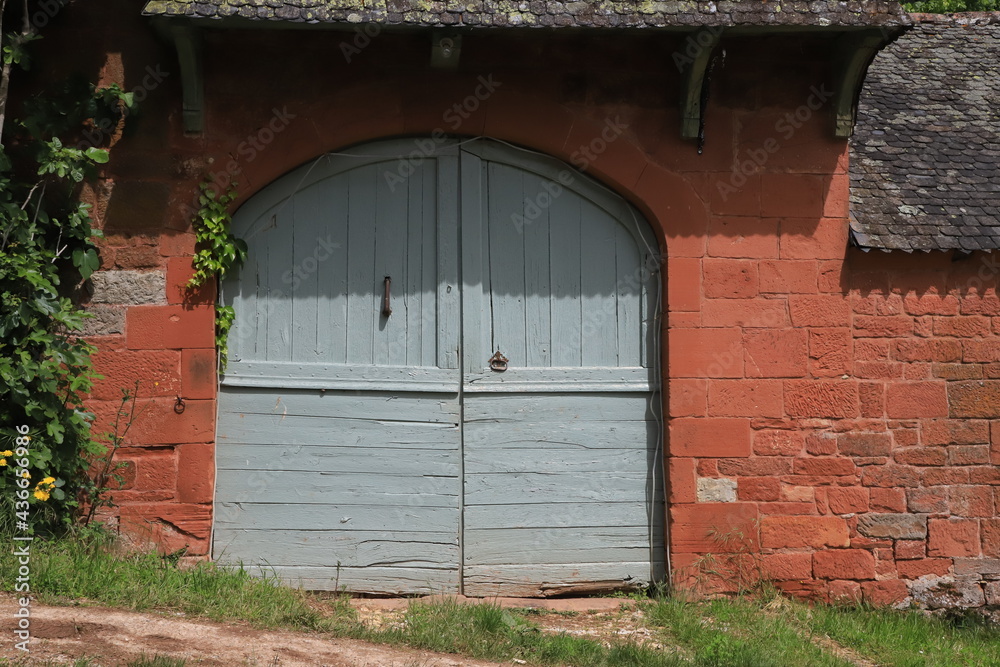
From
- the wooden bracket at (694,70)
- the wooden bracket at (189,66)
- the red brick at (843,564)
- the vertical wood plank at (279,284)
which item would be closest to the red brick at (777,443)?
the red brick at (843,564)

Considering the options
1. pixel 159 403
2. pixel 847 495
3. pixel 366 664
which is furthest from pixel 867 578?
pixel 159 403

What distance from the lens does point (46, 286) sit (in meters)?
4.88

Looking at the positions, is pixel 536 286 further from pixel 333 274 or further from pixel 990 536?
pixel 990 536

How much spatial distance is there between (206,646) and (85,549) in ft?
4.22

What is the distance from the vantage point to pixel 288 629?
4.57m

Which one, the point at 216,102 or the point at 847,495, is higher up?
the point at 216,102

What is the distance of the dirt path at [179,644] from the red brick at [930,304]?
342 cm

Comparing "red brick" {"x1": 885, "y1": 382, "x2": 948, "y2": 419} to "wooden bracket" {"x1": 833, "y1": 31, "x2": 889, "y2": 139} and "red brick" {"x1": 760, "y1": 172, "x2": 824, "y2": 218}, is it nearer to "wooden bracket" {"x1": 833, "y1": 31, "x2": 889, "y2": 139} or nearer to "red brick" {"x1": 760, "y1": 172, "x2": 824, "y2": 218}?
"red brick" {"x1": 760, "y1": 172, "x2": 824, "y2": 218}

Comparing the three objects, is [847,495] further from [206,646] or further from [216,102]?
[216,102]

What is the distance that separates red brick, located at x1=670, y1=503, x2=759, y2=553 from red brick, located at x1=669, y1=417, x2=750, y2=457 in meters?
A: 0.32

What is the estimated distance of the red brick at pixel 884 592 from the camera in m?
5.56

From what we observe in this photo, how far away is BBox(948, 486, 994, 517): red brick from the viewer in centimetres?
565

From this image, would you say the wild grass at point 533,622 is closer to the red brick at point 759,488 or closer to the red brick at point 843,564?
the red brick at point 843,564

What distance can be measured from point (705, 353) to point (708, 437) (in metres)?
0.51
